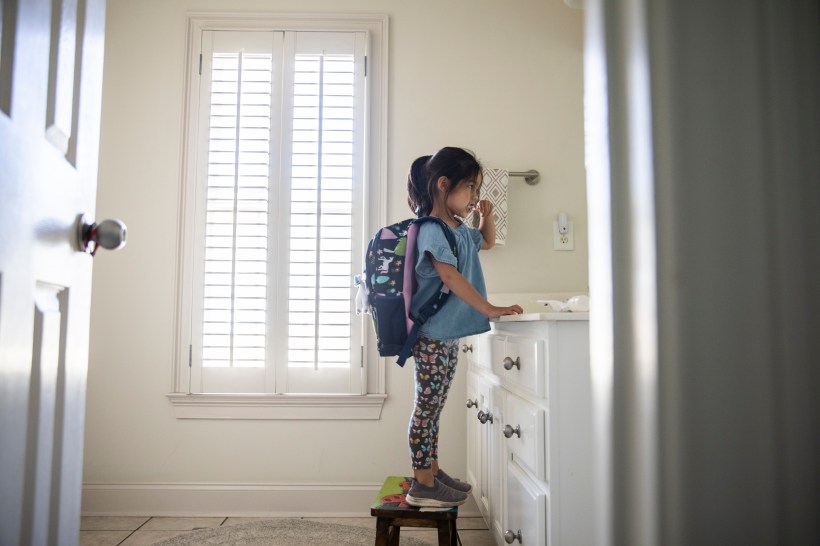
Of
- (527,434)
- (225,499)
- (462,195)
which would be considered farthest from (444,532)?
(225,499)

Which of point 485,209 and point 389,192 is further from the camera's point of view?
point 389,192

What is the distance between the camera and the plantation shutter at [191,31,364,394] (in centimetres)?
242

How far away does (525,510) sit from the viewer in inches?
55.1

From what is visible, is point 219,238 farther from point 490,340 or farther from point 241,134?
point 490,340

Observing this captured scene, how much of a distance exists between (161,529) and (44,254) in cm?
193

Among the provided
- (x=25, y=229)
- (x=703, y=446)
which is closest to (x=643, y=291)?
(x=703, y=446)

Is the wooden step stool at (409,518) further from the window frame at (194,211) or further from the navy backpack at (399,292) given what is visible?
the window frame at (194,211)

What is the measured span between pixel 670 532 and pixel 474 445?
6.07 ft

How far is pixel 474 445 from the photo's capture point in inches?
85.4

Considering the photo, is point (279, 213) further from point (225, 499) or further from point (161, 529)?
point (161, 529)

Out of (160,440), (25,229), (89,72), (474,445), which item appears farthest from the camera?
(160,440)

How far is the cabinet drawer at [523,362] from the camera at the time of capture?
128cm

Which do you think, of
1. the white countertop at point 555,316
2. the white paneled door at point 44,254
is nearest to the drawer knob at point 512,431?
the white countertop at point 555,316

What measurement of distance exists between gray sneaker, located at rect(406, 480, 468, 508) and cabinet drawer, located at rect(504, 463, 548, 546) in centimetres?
15
